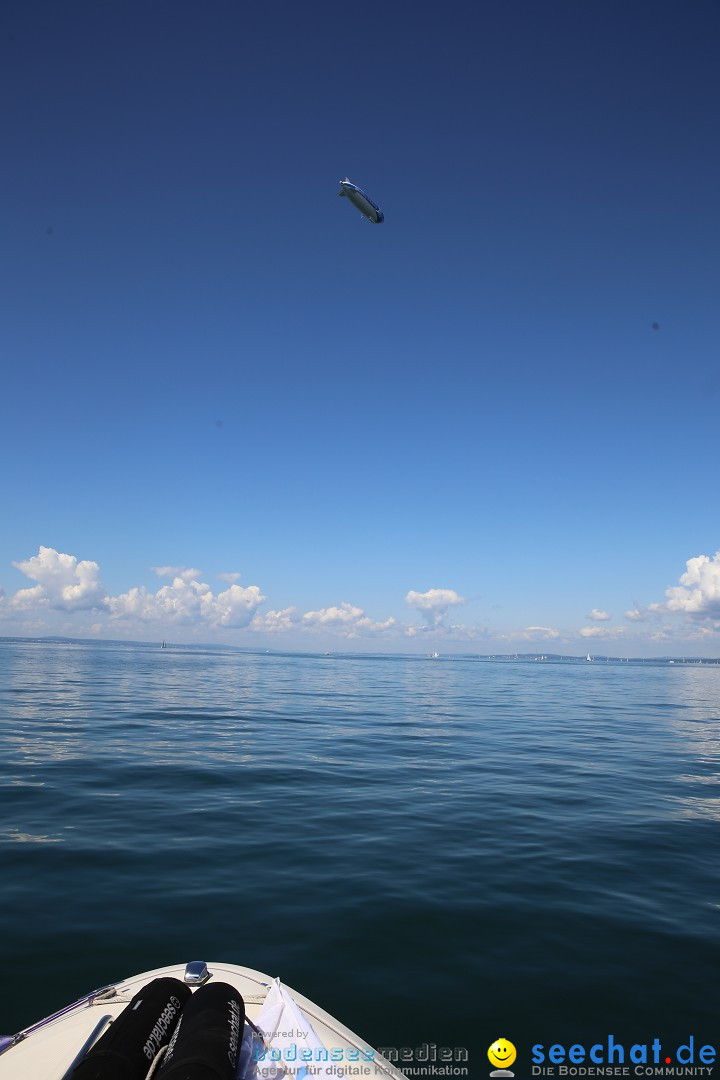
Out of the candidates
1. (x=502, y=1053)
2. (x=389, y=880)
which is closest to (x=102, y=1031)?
(x=502, y=1053)

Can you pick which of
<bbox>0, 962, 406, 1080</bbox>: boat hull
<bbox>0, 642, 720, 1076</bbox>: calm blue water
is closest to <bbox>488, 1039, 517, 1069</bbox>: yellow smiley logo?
<bbox>0, 642, 720, 1076</bbox>: calm blue water

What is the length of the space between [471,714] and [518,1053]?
99.9 feet

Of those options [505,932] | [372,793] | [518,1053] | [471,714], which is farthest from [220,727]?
[518,1053]

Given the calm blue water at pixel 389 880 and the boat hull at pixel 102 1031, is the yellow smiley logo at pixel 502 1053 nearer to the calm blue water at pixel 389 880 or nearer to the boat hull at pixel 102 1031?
the calm blue water at pixel 389 880

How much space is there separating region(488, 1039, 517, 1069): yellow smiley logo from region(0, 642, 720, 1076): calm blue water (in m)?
0.09

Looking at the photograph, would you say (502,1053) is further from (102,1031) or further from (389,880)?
(389,880)

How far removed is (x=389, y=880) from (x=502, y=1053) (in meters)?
4.13

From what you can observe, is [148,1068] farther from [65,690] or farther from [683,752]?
[65,690]

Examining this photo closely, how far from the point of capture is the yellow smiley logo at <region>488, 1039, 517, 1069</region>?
5.59 m

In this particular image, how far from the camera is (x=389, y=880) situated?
9.69 meters

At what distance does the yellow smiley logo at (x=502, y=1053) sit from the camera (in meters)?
5.59

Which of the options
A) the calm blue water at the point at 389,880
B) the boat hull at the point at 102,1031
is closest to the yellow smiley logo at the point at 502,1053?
the calm blue water at the point at 389,880

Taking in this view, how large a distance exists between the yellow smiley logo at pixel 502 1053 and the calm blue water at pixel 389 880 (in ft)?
0.30

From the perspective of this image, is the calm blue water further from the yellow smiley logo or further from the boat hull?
the boat hull
